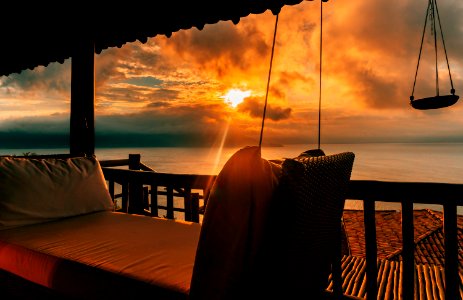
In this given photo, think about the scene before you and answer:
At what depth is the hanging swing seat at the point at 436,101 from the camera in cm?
368

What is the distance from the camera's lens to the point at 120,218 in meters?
2.32

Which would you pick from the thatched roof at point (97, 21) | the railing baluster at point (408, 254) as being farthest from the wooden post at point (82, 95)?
the railing baluster at point (408, 254)

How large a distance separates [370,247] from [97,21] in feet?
11.5

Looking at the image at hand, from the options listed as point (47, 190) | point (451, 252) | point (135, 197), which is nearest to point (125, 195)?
point (135, 197)

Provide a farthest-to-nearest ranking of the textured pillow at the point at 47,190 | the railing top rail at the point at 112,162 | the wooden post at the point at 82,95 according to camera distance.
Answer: the railing top rail at the point at 112,162, the wooden post at the point at 82,95, the textured pillow at the point at 47,190

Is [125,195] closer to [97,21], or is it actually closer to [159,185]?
[159,185]

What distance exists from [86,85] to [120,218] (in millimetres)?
2064

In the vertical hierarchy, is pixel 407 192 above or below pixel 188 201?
above

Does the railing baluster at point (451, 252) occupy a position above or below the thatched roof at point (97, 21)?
below

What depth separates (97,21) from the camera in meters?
3.38

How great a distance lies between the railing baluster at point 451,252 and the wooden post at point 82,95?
358 centimetres

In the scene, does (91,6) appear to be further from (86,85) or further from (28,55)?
(28,55)

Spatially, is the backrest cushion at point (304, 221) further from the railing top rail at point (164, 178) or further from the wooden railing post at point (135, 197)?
the wooden railing post at point (135, 197)

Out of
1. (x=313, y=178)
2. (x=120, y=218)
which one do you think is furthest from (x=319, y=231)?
(x=120, y=218)
